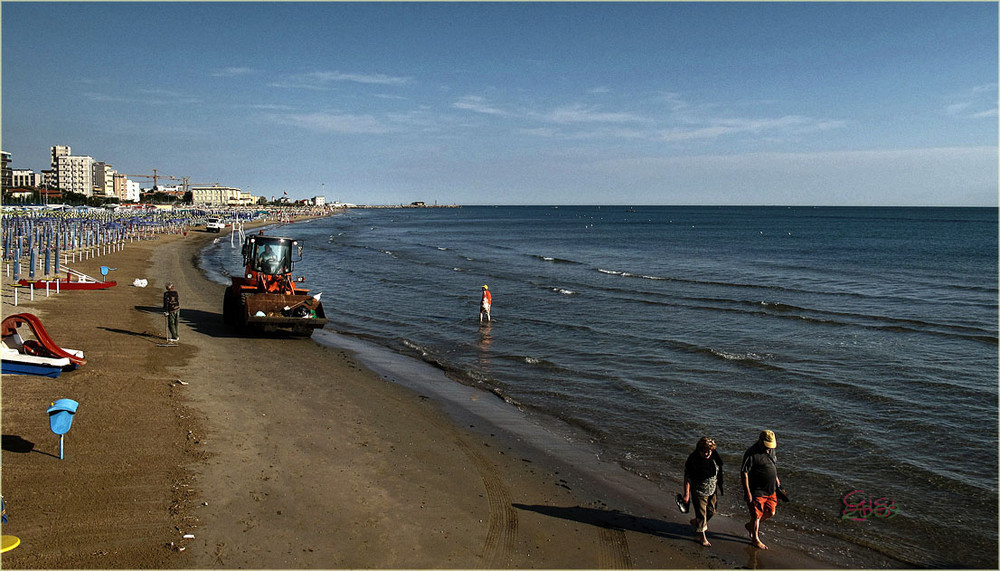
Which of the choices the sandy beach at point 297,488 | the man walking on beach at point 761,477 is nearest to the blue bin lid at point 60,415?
the sandy beach at point 297,488

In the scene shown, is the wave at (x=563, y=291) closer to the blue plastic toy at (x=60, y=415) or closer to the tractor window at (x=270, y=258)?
the tractor window at (x=270, y=258)

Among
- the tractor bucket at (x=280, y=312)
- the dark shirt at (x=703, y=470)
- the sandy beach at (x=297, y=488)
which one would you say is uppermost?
the tractor bucket at (x=280, y=312)

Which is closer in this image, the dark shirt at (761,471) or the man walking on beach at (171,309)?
the dark shirt at (761,471)

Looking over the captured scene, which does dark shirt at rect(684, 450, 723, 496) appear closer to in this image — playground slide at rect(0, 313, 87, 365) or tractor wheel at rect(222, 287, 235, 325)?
playground slide at rect(0, 313, 87, 365)

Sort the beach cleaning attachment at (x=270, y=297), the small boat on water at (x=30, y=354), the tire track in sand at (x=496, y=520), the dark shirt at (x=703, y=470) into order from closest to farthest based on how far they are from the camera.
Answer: the tire track in sand at (x=496, y=520)
the dark shirt at (x=703, y=470)
the small boat on water at (x=30, y=354)
the beach cleaning attachment at (x=270, y=297)

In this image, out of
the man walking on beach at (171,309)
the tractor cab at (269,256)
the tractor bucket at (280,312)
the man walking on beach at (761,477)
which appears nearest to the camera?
the man walking on beach at (761,477)

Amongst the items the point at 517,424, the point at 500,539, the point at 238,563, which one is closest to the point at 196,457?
the point at 238,563

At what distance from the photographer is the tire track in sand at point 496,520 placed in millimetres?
7238

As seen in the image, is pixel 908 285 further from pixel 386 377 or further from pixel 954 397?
pixel 386 377

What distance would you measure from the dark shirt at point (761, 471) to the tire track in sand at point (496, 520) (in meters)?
2.83

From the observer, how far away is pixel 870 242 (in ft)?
241

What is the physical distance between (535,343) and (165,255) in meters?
37.3

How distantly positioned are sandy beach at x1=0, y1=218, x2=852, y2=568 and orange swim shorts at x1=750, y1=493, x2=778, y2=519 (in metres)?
0.52

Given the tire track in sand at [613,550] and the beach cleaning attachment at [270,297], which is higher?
the beach cleaning attachment at [270,297]
